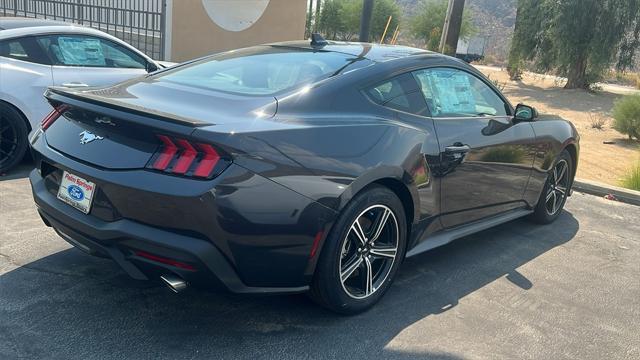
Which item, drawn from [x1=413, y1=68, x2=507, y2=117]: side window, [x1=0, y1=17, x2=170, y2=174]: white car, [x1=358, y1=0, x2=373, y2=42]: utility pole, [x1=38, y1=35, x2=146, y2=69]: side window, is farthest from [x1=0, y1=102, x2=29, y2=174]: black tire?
[x1=358, y1=0, x2=373, y2=42]: utility pole

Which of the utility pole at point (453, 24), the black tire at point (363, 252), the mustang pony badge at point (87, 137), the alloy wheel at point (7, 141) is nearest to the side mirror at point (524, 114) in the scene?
the black tire at point (363, 252)

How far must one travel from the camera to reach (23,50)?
5.95m

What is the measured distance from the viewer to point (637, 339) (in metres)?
3.66

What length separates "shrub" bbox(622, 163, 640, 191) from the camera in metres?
7.40

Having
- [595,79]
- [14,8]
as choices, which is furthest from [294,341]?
[595,79]

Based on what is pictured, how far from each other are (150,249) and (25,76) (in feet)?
12.8

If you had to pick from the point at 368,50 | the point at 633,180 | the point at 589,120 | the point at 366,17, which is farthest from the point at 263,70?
the point at 589,120

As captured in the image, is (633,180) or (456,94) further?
(633,180)

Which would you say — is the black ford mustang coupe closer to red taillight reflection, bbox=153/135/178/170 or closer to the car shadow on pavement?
red taillight reflection, bbox=153/135/178/170

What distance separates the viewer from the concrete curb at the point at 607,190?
7.02 metres

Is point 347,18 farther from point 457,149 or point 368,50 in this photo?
point 457,149

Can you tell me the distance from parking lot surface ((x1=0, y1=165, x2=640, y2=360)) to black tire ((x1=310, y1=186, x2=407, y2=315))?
0.47ft

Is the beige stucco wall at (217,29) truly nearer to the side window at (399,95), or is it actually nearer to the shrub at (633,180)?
the shrub at (633,180)

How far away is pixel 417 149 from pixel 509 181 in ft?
4.50
